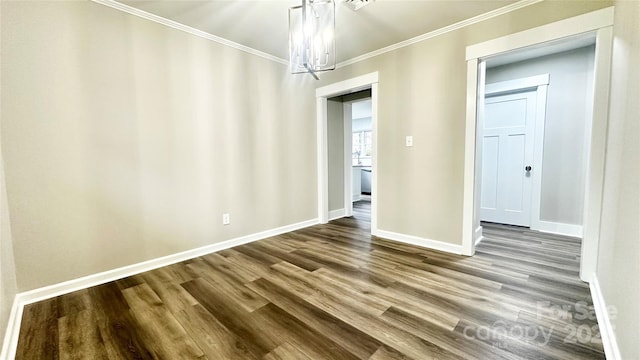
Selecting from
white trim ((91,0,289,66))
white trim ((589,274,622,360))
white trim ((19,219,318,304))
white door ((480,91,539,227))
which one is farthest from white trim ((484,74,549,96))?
white trim ((19,219,318,304))

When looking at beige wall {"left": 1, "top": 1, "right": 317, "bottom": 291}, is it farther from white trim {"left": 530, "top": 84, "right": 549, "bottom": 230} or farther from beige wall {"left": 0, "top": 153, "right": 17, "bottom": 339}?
white trim {"left": 530, "top": 84, "right": 549, "bottom": 230}

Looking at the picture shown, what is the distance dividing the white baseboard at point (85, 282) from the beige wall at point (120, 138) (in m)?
0.06

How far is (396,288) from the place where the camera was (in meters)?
2.03

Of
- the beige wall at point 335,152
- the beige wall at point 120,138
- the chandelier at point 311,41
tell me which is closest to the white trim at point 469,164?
the chandelier at point 311,41

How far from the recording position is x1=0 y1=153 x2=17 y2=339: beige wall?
144cm

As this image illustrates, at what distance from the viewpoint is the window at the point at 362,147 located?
8.86m

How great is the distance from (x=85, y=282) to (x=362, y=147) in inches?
316

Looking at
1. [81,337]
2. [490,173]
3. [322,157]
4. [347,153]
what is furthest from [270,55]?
[490,173]

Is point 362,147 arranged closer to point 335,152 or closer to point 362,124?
point 362,124

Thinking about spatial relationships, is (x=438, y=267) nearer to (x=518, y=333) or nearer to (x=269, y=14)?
(x=518, y=333)

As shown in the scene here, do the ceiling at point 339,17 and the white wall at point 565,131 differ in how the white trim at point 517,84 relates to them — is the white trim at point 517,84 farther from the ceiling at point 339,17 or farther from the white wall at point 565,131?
the ceiling at point 339,17

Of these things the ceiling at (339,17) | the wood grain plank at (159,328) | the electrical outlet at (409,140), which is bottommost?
the wood grain plank at (159,328)

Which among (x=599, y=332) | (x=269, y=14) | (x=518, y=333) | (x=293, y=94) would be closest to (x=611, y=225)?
(x=599, y=332)

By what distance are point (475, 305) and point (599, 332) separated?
63 centimetres
